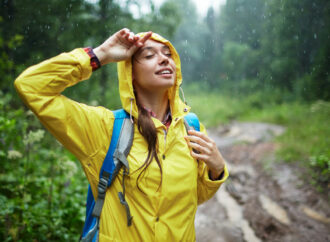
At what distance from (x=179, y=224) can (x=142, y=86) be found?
1099 mm

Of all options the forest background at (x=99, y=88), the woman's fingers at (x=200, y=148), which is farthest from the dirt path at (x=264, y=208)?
the woman's fingers at (x=200, y=148)

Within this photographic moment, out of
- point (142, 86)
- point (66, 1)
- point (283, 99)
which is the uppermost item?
point (66, 1)

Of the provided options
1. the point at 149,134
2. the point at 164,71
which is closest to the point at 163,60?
the point at 164,71

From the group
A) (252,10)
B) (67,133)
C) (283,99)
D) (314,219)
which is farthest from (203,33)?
(67,133)

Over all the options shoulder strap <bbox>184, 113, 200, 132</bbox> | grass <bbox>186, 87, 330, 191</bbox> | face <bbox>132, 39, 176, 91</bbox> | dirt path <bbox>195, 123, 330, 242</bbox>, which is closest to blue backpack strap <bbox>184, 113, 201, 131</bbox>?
shoulder strap <bbox>184, 113, 200, 132</bbox>

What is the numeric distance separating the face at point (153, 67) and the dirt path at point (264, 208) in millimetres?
3147

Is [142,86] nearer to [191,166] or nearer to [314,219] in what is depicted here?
[191,166]

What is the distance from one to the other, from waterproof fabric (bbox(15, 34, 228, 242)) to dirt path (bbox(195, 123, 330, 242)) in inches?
106

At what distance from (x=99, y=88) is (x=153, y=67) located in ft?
24.0

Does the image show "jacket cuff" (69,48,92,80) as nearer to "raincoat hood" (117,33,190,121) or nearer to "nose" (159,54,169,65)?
"raincoat hood" (117,33,190,121)

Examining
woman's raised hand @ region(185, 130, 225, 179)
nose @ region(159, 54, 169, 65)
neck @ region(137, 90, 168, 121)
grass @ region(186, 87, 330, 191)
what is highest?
nose @ region(159, 54, 169, 65)

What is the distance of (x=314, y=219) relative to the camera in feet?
15.4

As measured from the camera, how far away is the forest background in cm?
350

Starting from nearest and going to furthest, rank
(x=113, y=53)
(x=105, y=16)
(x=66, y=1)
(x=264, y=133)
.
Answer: (x=113, y=53), (x=66, y=1), (x=105, y=16), (x=264, y=133)
